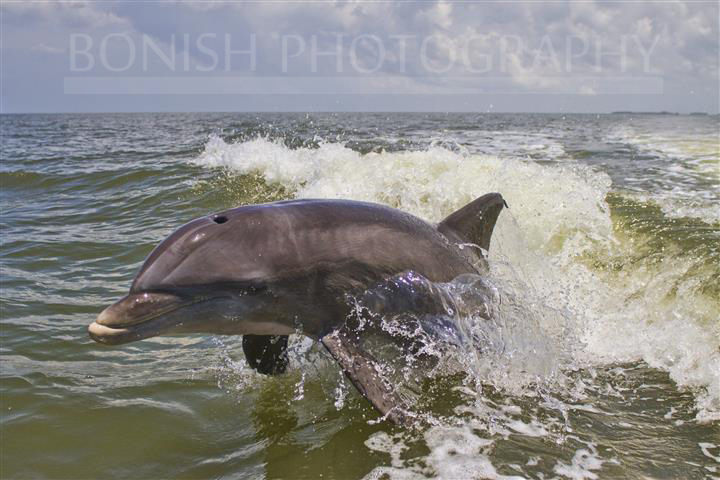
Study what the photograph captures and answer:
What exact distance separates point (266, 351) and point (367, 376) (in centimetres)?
113

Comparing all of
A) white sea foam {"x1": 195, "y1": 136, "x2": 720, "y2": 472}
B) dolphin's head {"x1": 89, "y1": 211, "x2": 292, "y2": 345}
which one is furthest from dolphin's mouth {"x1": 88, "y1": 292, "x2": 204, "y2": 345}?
white sea foam {"x1": 195, "y1": 136, "x2": 720, "y2": 472}

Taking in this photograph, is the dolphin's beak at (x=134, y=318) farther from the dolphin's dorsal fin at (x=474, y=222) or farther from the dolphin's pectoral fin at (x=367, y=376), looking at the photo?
the dolphin's dorsal fin at (x=474, y=222)

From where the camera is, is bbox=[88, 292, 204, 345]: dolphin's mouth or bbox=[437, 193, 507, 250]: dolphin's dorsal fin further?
bbox=[437, 193, 507, 250]: dolphin's dorsal fin

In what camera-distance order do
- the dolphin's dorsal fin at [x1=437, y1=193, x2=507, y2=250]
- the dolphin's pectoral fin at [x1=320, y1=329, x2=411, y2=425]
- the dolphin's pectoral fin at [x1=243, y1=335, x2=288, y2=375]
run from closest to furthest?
the dolphin's pectoral fin at [x1=320, y1=329, x2=411, y2=425] < the dolphin's pectoral fin at [x1=243, y1=335, x2=288, y2=375] < the dolphin's dorsal fin at [x1=437, y1=193, x2=507, y2=250]

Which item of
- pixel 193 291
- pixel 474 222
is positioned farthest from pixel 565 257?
pixel 193 291

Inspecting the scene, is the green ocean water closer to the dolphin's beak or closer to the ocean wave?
the ocean wave

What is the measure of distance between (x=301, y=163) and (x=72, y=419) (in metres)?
12.5

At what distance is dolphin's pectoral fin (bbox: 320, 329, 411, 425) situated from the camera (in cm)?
393

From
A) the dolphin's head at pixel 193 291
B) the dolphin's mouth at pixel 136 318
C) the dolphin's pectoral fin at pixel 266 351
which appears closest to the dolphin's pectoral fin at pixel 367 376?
the dolphin's head at pixel 193 291

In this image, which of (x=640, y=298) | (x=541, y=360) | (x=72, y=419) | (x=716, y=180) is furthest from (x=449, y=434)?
(x=716, y=180)

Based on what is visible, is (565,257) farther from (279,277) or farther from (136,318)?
(136,318)

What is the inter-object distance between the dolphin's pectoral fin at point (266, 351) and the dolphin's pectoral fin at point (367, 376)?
2.35 ft

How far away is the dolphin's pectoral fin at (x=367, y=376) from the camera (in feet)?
12.9

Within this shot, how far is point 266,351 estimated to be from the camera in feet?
16.0
